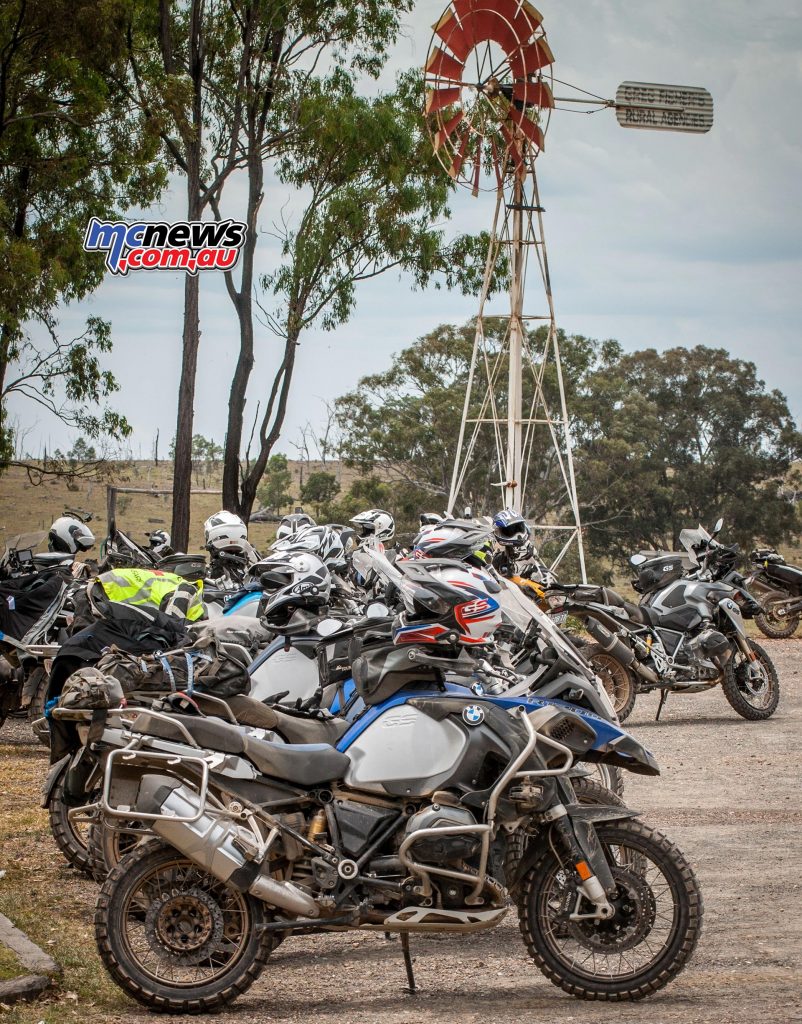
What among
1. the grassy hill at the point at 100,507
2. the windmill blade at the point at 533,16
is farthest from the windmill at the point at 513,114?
the grassy hill at the point at 100,507

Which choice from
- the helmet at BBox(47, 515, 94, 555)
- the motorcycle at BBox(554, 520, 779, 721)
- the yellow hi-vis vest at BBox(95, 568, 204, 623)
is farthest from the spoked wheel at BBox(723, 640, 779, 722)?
the yellow hi-vis vest at BBox(95, 568, 204, 623)

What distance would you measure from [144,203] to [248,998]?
25813mm

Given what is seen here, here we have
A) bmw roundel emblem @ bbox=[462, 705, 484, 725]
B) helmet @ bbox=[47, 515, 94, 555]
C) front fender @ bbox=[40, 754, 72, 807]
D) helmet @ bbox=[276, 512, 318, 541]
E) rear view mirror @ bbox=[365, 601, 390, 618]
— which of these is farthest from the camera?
helmet @ bbox=[47, 515, 94, 555]

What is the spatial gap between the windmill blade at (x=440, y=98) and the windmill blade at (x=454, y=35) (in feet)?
2.02

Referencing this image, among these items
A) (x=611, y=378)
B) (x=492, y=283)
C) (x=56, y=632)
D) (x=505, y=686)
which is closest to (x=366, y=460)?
(x=611, y=378)

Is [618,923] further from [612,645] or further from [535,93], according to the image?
[535,93]

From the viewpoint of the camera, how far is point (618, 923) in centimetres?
617

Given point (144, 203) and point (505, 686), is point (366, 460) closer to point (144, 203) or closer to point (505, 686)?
point (144, 203)

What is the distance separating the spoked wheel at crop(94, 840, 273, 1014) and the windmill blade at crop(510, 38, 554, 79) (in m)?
23.2

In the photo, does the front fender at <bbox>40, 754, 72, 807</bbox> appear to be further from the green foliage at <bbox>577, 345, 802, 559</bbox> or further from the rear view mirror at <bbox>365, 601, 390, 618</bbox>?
the green foliage at <bbox>577, 345, 802, 559</bbox>

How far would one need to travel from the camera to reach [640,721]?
51.6 feet

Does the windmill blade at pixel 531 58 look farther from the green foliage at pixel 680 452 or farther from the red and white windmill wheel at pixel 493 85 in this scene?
the green foliage at pixel 680 452

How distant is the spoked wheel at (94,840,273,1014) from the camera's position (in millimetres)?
5992

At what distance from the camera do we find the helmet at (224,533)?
14930 millimetres
